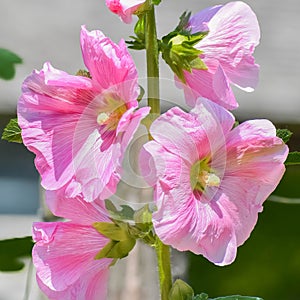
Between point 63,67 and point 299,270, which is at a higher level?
point 63,67

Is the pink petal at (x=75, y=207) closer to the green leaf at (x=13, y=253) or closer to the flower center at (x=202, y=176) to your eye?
the flower center at (x=202, y=176)

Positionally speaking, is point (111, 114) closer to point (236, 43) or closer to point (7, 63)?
point (236, 43)

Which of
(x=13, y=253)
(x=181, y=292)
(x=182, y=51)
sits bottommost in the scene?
(x=13, y=253)

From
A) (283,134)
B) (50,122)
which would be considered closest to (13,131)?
(50,122)

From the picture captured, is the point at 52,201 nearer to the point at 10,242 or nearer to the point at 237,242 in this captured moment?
the point at 237,242

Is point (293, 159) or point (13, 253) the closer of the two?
point (293, 159)

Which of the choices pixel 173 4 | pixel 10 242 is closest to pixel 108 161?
pixel 10 242
